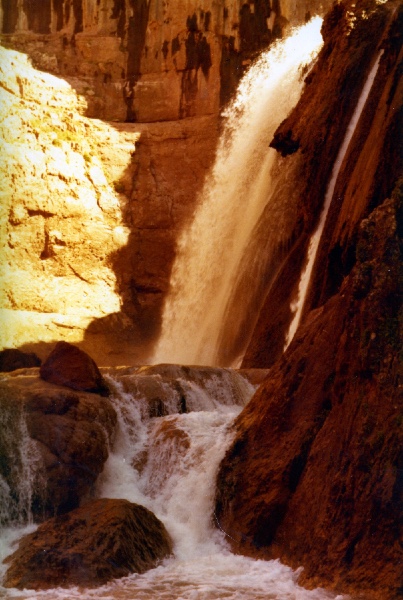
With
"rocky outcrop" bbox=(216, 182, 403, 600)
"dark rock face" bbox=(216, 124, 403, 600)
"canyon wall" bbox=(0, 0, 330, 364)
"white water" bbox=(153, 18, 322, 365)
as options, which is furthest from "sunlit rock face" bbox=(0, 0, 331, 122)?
"dark rock face" bbox=(216, 124, 403, 600)

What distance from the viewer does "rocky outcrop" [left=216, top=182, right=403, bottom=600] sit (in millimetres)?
8016

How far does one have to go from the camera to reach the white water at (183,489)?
8477mm

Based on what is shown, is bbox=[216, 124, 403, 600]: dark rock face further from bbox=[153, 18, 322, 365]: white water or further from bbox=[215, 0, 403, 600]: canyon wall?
bbox=[153, 18, 322, 365]: white water

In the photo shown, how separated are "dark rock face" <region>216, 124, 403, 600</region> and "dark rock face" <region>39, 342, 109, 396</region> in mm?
3356

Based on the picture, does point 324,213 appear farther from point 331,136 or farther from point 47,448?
point 47,448

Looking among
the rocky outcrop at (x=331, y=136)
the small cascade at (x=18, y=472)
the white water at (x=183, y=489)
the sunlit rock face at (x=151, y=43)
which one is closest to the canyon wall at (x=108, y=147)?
the sunlit rock face at (x=151, y=43)

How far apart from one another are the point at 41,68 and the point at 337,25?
528 inches

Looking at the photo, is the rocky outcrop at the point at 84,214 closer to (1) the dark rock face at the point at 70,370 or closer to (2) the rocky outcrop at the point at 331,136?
(2) the rocky outcrop at the point at 331,136

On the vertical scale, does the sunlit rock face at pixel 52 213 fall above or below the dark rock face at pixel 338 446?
above

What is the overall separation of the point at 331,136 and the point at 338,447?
34.7 feet

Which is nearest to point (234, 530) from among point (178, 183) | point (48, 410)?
point (48, 410)

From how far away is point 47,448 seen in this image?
11383mm

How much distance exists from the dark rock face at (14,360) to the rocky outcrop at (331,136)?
6348mm

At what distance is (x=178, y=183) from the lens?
29000 mm
